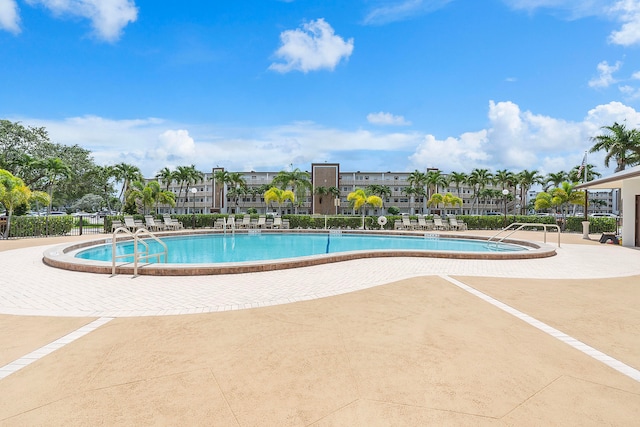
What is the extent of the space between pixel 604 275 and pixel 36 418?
1184 cm

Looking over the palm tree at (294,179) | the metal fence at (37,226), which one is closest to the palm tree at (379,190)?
the palm tree at (294,179)

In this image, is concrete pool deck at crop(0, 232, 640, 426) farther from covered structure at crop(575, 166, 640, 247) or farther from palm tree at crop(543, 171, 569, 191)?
palm tree at crop(543, 171, 569, 191)

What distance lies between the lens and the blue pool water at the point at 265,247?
1469 centimetres

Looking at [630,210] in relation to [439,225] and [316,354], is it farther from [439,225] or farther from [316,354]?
[316,354]

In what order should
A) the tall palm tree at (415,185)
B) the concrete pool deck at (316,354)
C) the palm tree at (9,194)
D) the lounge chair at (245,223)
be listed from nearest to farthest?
the concrete pool deck at (316,354), the palm tree at (9,194), the lounge chair at (245,223), the tall palm tree at (415,185)

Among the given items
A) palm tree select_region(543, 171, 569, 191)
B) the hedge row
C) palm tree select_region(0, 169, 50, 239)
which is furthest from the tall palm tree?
palm tree select_region(0, 169, 50, 239)

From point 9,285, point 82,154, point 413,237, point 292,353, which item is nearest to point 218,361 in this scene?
point 292,353

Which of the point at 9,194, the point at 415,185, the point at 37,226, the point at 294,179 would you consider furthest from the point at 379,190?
the point at 9,194

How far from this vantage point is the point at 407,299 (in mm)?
6469

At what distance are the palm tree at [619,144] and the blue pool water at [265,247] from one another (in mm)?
19464

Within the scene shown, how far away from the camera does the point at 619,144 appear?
2944cm

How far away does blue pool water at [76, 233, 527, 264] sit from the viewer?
1469 centimetres

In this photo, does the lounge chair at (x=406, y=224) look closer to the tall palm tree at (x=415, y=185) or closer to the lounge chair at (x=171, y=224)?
the lounge chair at (x=171, y=224)

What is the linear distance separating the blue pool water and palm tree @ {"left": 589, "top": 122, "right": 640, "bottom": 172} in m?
19.5
